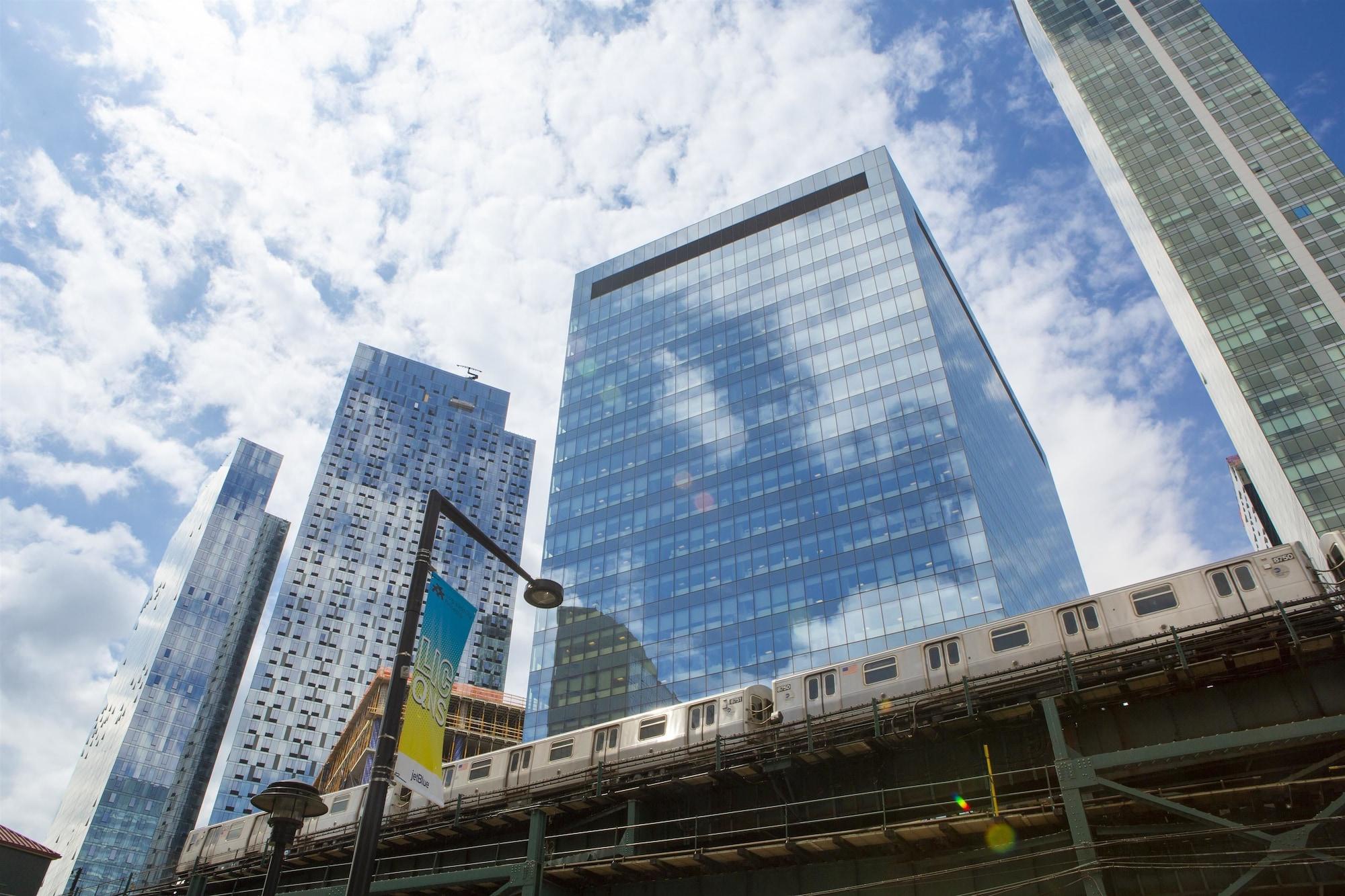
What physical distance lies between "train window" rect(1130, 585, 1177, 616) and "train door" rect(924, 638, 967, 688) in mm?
4861

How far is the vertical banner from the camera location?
1143 cm

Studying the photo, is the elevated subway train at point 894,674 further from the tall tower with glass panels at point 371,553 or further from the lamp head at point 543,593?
the tall tower with glass panels at point 371,553

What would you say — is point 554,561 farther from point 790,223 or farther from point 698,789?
point 698,789

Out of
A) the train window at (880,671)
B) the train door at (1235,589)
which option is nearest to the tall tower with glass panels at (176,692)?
the train window at (880,671)

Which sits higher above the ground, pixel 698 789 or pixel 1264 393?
pixel 1264 393

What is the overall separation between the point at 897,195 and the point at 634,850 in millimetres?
81774

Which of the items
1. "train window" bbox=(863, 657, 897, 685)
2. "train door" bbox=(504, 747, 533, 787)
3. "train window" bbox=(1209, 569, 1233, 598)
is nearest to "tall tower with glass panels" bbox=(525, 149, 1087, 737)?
"train window" bbox=(863, 657, 897, 685)

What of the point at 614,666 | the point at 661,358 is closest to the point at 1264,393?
the point at 661,358

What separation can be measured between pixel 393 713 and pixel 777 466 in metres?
71.4

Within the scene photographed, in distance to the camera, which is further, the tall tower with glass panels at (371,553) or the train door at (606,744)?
the tall tower with glass panels at (371,553)

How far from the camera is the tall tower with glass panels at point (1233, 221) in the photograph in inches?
3211

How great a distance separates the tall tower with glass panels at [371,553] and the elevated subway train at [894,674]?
78.9 meters

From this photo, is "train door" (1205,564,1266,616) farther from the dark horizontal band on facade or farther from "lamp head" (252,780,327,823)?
the dark horizontal band on facade

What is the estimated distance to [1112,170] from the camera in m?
113
